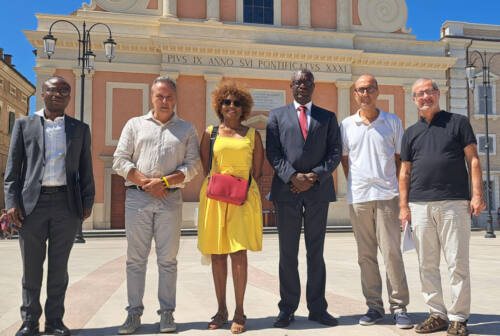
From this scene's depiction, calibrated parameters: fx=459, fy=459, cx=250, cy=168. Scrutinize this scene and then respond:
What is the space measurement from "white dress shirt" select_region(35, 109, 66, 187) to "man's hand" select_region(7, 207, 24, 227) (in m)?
0.29

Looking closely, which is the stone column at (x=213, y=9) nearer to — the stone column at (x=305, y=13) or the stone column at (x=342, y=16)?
the stone column at (x=305, y=13)

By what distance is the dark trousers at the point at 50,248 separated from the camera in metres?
3.78

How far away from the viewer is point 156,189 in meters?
3.93

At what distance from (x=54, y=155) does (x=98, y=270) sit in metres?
4.06

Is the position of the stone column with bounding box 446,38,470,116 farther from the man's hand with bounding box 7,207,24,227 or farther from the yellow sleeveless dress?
the man's hand with bounding box 7,207,24,227

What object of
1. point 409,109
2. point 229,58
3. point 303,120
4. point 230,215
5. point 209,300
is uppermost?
point 229,58

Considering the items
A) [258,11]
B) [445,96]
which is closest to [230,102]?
[258,11]

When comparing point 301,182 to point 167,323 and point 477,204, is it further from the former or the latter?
point 167,323

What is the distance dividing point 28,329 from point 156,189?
4.88ft

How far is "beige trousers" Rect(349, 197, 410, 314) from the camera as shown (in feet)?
13.7

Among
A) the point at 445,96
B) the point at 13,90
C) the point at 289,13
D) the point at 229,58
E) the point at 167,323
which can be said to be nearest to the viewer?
the point at 167,323

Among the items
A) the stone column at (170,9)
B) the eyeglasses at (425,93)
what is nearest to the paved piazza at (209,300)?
the eyeglasses at (425,93)

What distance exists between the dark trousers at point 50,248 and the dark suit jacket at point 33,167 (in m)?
0.08

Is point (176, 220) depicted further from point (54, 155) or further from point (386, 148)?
point (386, 148)
